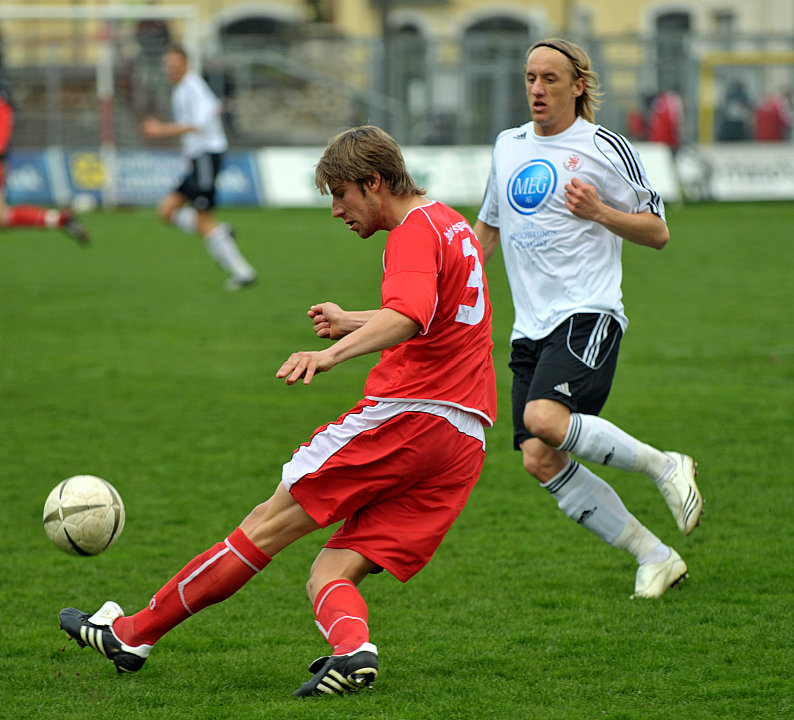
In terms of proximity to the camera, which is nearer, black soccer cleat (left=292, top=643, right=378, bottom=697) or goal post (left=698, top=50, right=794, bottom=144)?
black soccer cleat (left=292, top=643, right=378, bottom=697)

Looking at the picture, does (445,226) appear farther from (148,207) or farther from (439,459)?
(148,207)

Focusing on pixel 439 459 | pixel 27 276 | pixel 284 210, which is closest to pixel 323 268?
pixel 27 276

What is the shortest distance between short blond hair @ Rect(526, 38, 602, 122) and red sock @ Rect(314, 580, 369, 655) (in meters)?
2.33

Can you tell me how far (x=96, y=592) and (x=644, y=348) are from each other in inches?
257

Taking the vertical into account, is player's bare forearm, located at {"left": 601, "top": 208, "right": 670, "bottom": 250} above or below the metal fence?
above

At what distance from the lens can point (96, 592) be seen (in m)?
5.05

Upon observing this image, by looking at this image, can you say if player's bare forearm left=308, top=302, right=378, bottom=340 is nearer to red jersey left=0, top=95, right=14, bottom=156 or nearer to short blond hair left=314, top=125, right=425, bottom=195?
short blond hair left=314, top=125, right=425, bottom=195

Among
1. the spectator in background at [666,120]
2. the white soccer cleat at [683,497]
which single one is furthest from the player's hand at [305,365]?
the spectator in background at [666,120]

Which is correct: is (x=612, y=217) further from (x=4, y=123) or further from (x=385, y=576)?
(x=4, y=123)

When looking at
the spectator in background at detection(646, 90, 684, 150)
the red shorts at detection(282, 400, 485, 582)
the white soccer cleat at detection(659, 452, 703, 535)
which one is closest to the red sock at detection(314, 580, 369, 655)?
the red shorts at detection(282, 400, 485, 582)

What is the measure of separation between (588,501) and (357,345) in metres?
1.85

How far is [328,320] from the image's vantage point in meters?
3.69

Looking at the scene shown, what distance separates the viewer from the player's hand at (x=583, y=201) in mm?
4773

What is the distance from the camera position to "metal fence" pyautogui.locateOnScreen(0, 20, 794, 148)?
27781 mm
